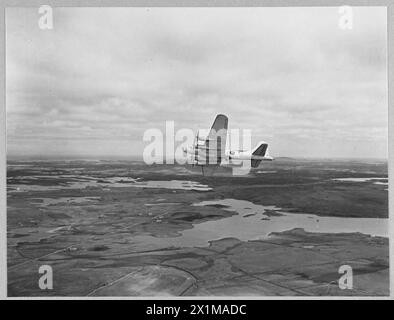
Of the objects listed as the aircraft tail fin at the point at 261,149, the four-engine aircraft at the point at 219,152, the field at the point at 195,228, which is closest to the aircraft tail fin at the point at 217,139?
the four-engine aircraft at the point at 219,152

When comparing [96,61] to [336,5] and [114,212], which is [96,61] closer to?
[114,212]

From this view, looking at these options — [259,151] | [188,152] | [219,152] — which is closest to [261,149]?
[259,151]

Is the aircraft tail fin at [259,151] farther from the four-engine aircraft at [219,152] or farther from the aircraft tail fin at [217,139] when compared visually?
the aircraft tail fin at [217,139]

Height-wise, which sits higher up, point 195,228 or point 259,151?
point 259,151

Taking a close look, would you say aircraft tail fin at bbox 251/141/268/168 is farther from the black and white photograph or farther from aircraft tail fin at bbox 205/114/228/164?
aircraft tail fin at bbox 205/114/228/164

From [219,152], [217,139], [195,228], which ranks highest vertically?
[217,139]

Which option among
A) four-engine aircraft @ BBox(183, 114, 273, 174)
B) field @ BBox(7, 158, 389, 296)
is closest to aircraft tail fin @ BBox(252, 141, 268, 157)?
four-engine aircraft @ BBox(183, 114, 273, 174)

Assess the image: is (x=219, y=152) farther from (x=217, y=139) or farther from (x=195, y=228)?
(x=195, y=228)
